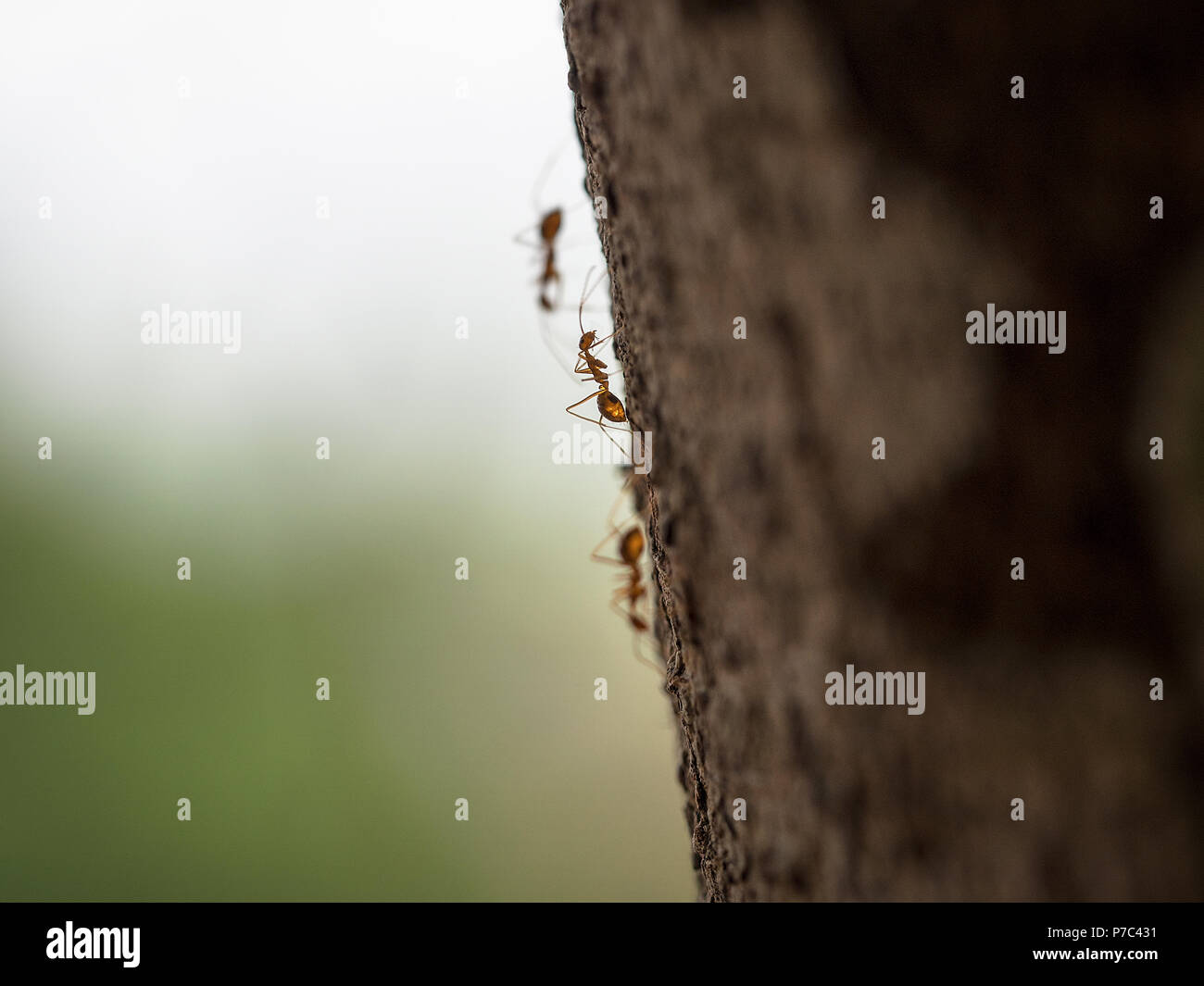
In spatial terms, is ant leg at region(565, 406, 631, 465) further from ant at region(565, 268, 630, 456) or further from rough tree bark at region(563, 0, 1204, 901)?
rough tree bark at region(563, 0, 1204, 901)

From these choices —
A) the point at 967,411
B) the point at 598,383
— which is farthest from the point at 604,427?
the point at 967,411

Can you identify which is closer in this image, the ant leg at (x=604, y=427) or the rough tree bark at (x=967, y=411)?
the rough tree bark at (x=967, y=411)

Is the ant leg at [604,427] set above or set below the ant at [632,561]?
above

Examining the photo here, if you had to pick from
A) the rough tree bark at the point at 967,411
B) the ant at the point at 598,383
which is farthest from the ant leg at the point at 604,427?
the rough tree bark at the point at 967,411

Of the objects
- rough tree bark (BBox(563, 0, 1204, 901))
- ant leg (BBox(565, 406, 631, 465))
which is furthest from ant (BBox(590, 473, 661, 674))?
rough tree bark (BBox(563, 0, 1204, 901))

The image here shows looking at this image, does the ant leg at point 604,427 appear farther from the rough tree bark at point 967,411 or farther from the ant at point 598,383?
the rough tree bark at point 967,411

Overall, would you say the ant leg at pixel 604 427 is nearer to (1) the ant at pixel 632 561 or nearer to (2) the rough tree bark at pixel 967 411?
(1) the ant at pixel 632 561
